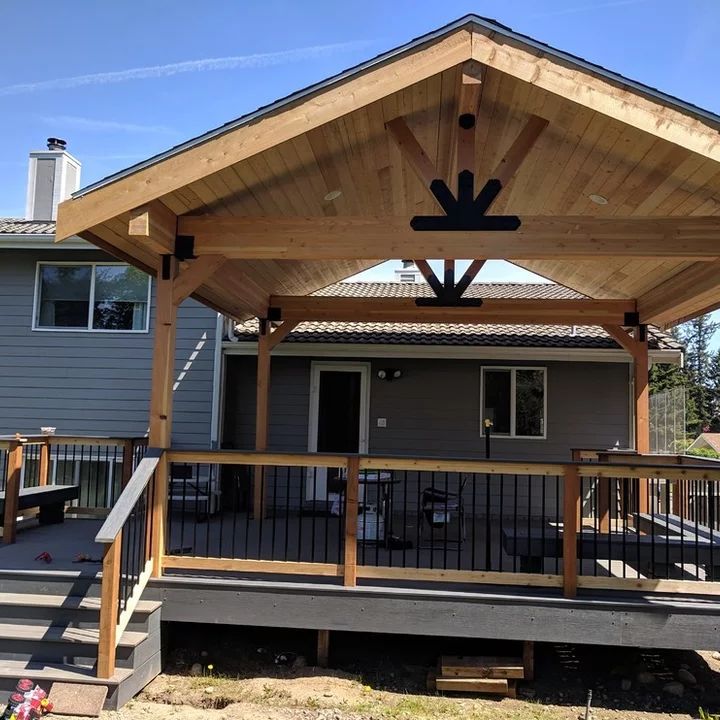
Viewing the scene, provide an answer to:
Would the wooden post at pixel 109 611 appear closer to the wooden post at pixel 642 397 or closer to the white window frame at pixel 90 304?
the white window frame at pixel 90 304

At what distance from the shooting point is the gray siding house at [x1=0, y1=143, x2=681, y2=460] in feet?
29.7

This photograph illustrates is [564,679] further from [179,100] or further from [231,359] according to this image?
[179,100]

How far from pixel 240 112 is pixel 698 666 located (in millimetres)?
5775

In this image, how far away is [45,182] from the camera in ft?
38.1

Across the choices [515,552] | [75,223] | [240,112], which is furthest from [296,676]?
[240,112]

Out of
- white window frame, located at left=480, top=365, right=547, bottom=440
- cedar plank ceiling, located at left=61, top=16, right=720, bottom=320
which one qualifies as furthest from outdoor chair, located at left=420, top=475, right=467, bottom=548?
cedar plank ceiling, located at left=61, top=16, right=720, bottom=320

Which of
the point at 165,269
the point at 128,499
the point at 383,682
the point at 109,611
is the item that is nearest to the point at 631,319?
the point at 383,682

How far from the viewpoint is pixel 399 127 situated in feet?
15.9

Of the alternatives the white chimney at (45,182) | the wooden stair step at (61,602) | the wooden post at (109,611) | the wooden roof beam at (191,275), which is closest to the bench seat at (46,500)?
the wooden stair step at (61,602)

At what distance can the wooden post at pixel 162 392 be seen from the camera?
4910 mm

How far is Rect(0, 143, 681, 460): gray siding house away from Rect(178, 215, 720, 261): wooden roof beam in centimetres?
408

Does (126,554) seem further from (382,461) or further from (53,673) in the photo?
(382,461)

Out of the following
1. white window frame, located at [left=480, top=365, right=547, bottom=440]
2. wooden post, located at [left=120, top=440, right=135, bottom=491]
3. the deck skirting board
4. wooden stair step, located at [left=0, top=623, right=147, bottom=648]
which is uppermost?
white window frame, located at [left=480, top=365, right=547, bottom=440]

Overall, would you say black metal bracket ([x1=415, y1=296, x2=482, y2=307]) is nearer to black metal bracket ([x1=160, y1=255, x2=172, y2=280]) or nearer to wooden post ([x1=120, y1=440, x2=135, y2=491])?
black metal bracket ([x1=160, y1=255, x2=172, y2=280])
